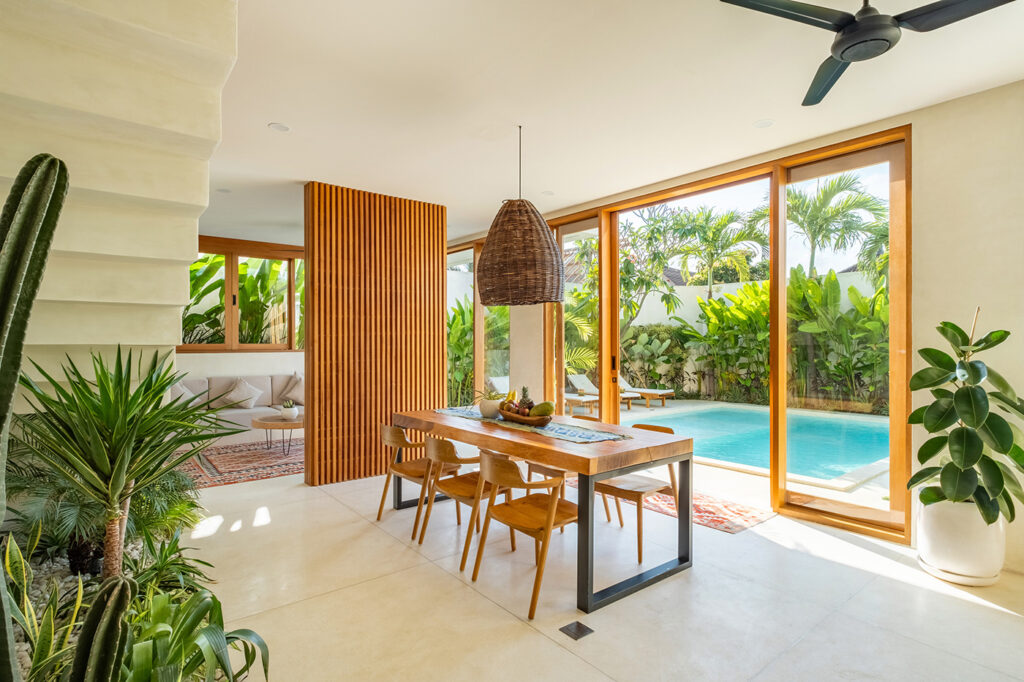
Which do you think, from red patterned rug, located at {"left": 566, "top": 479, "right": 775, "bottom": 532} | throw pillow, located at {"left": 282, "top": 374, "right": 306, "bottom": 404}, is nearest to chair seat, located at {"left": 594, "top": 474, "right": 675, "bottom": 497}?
red patterned rug, located at {"left": 566, "top": 479, "right": 775, "bottom": 532}

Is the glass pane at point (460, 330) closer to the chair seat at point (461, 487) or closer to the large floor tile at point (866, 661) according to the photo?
the chair seat at point (461, 487)

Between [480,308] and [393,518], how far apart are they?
411 cm

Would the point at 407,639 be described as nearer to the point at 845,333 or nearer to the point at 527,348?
the point at 845,333

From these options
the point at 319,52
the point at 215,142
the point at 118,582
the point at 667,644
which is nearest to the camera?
the point at 118,582

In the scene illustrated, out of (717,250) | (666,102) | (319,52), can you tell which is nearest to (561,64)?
(666,102)

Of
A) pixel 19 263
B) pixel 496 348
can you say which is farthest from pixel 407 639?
pixel 496 348

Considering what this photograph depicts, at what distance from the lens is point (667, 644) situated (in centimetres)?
229

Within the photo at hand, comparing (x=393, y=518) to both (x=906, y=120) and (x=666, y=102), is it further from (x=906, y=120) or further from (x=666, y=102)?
(x=906, y=120)

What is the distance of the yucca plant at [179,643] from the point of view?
1108 millimetres

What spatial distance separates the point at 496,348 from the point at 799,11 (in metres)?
5.60

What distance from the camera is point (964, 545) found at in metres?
2.81

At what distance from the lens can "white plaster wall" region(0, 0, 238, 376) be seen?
1.52 metres

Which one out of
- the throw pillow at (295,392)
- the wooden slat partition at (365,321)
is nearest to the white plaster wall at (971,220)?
the wooden slat partition at (365,321)

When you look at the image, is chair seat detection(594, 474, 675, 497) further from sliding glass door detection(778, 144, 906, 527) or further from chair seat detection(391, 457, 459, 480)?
sliding glass door detection(778, 144, 906, 527)
